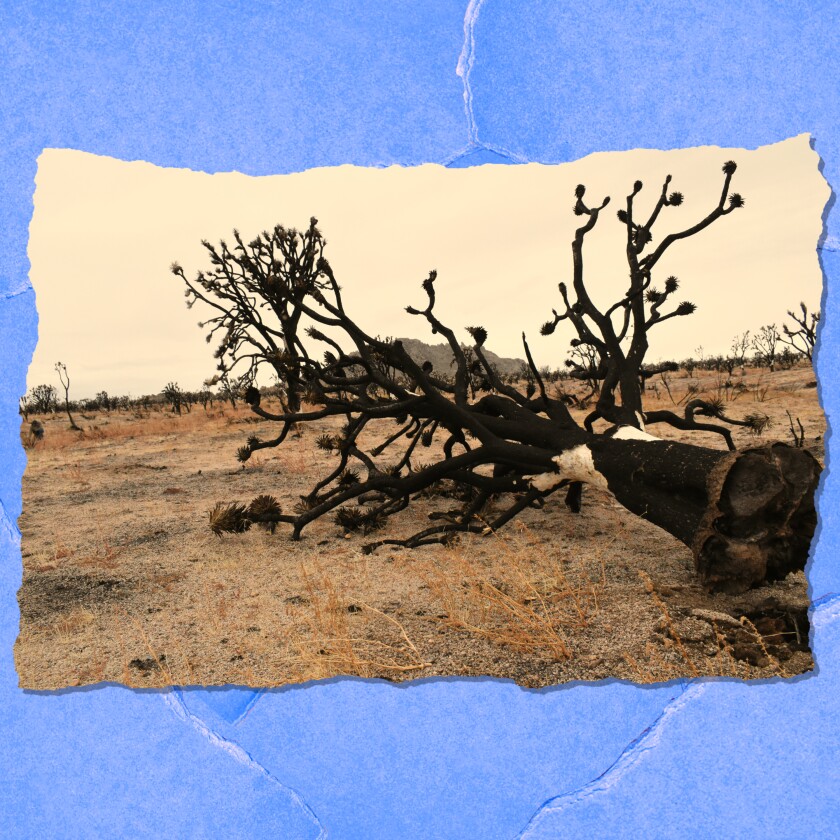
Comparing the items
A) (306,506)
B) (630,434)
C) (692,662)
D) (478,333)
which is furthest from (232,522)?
(692,662)

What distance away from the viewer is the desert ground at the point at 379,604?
267 centimetres

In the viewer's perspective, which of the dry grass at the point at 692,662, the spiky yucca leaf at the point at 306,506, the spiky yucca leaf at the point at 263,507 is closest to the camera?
the dry grass at the point at 692,662

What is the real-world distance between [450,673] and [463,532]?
188cm

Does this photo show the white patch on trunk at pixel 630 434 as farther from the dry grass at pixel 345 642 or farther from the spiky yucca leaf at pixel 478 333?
the dry grass at pixel 345 642

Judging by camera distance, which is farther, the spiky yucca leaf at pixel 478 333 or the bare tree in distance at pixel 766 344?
the bare tree in distance at pixel 766 344

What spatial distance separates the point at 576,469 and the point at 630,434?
0.37 m

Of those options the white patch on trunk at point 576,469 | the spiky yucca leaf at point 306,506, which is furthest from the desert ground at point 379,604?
the white patch on trunk at point 576,469

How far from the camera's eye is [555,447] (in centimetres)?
412

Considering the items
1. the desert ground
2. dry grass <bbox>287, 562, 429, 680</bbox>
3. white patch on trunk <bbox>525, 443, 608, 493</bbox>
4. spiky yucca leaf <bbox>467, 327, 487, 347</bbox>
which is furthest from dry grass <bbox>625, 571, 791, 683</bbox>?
spiky yucca leaf <bbox>467, 327, 487, 347</bbox>

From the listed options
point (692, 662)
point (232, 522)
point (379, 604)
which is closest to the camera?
point (692, 662)

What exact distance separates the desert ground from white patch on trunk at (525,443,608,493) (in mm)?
412

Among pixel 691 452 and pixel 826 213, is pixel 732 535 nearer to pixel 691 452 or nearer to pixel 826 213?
pixel 691 452

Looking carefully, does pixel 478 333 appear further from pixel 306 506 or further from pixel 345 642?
pixel 345 642

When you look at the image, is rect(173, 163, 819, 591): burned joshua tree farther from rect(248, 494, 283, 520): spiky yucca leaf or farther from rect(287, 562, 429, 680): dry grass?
rect(287, 562, 429, 680): dry grass
